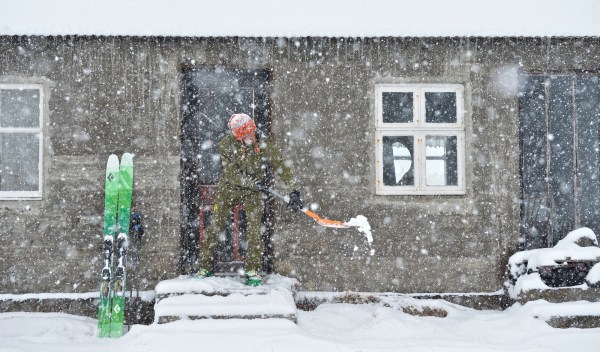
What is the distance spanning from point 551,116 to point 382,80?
2412 millimetres

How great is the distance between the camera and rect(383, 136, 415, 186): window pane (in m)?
7.21

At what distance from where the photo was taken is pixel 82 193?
6867 millimetres

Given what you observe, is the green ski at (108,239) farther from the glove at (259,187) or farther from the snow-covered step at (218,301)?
the glove at (259,187)

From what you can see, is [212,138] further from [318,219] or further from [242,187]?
[318,219]

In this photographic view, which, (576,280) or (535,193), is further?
(535,193)

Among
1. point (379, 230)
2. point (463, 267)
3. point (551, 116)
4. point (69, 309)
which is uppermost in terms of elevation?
point (551, 116)

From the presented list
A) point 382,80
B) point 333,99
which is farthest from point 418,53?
point 333,99

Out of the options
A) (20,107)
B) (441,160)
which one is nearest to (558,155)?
(441,160)

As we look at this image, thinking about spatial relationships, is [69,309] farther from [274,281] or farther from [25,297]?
[274,281]

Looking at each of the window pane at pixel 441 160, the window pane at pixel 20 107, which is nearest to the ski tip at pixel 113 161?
the window pane at pixel 20 107

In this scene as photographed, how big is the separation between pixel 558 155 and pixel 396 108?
7.66 ft

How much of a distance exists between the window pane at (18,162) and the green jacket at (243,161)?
9.47 feet

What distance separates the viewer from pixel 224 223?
21.2 ft

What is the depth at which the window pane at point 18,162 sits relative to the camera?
726 centimetres
